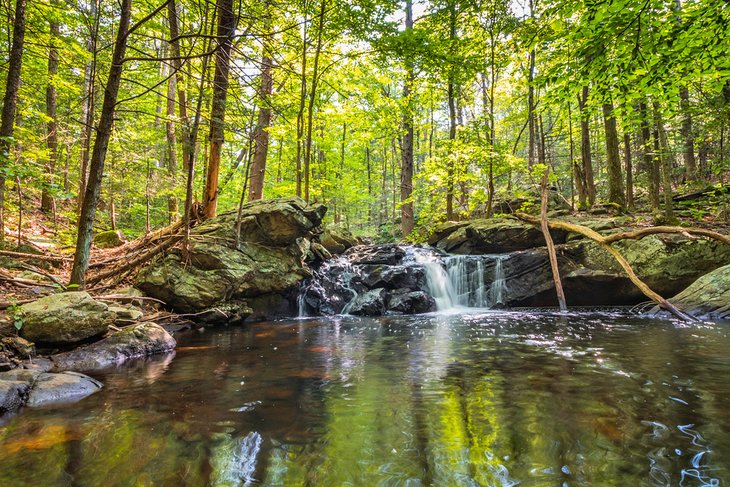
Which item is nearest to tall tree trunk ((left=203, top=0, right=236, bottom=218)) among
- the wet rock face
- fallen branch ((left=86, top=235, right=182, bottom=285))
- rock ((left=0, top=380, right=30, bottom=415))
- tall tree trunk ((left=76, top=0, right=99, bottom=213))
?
fallen branch ((left=86, top=235, right=182, bottom=285))

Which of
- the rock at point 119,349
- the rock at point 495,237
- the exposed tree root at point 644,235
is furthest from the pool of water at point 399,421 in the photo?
the rock at point 495,237

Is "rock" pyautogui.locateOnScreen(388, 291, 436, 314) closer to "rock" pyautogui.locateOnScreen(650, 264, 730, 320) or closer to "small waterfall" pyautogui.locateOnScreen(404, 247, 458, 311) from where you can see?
"small waterfall" pyautogui.locateOnScreen(404, 247, 458, 311)

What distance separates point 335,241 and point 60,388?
1132 cm

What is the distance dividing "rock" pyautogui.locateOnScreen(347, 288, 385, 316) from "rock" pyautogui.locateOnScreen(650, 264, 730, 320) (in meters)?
7.20

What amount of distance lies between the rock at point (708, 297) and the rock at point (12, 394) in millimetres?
12155

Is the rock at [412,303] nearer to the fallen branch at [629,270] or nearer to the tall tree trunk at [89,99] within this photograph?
the fallen branch at [629,270]

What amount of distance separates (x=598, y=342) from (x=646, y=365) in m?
1.50

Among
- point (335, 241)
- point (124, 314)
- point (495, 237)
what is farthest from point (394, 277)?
point (124, 314)

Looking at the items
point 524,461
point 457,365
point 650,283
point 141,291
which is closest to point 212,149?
point 141,291

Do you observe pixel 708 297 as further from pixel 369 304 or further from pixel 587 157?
pixel 587 157

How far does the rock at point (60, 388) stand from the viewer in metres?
3.94

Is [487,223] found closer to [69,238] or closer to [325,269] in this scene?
[325,269]

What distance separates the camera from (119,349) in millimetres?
5898

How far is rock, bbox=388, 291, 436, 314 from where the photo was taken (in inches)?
445
